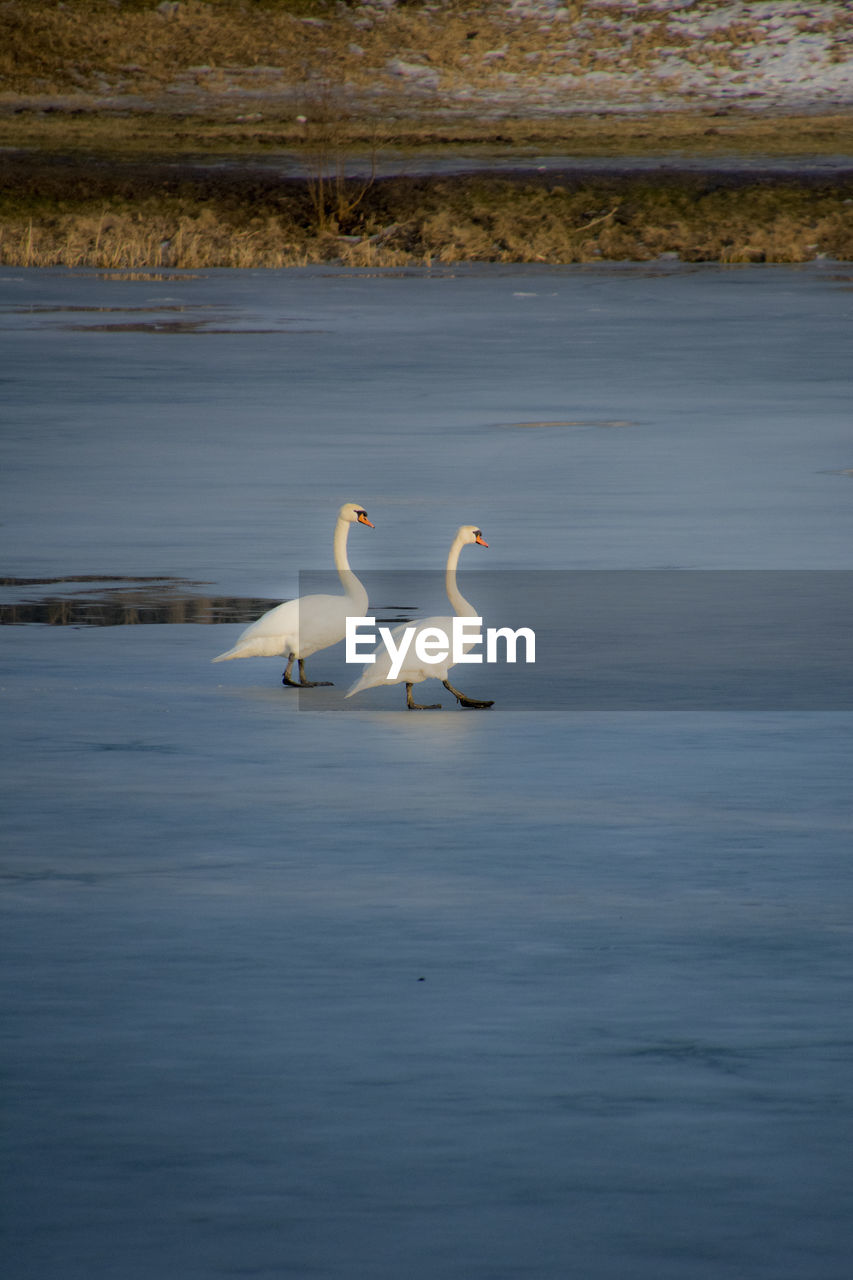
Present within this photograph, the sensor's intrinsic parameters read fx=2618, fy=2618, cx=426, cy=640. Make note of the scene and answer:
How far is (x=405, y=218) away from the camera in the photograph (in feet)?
176

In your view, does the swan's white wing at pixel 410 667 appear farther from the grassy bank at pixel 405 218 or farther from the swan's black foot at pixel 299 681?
the grassy bank at pixel 405 218

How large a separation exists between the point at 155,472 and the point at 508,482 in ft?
7.35

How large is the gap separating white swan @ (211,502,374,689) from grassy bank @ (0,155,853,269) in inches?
1227

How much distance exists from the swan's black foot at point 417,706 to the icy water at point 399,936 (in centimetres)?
5

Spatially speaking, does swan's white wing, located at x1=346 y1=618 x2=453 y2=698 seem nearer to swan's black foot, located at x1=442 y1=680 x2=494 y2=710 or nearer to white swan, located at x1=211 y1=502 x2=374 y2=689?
swan's black foot, located at x1=442 y1=680 x2=494 y2=710

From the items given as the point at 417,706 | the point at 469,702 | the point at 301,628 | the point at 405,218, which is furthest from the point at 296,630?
the point at 405,218

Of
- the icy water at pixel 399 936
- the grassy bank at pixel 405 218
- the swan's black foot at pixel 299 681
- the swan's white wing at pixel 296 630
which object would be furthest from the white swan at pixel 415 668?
the grassy bank at pixel 405 218

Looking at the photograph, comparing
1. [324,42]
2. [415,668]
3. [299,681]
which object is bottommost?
[299,681]

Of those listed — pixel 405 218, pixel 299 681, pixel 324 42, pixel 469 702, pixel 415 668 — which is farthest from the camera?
pixel 324 42

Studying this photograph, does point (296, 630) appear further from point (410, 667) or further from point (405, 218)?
point (405, 218)

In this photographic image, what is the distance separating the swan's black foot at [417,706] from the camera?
873cm

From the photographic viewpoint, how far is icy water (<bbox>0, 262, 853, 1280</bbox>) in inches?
167

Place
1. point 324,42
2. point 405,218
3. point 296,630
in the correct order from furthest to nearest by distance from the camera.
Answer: point 324,42, point 405,218, point 296,630

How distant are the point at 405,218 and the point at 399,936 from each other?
160 feet
